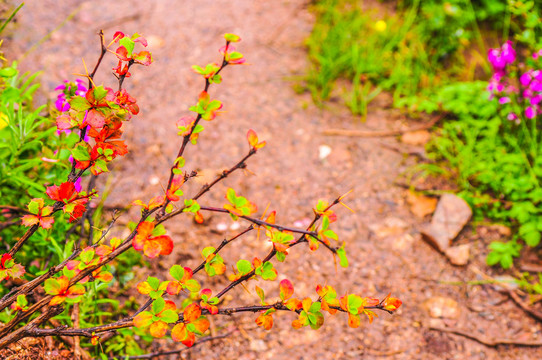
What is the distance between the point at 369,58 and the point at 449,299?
1.91m

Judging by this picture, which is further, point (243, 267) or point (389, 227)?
point (389, 227)

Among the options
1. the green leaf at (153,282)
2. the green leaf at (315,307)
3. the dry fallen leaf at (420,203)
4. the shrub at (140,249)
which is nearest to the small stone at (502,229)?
the dry fallen leaf at (420,203)

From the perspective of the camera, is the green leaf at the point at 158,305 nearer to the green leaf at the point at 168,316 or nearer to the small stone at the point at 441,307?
the green leaf at the point at 168,316

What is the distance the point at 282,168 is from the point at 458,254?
3.84 ft

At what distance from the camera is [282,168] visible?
9.02 feet

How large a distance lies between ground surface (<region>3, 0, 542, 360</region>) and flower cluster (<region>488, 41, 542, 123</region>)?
2.15 ft

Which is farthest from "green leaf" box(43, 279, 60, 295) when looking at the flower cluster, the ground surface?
the flower cluster

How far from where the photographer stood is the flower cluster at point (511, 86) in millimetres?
2492

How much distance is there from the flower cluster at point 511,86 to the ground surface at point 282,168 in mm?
655

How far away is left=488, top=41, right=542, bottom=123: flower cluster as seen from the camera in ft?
8.18

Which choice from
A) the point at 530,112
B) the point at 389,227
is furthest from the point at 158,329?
the point at 530,112

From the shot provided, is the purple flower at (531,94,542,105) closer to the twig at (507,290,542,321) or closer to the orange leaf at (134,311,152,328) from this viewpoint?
the twig at (507,290,542,321)

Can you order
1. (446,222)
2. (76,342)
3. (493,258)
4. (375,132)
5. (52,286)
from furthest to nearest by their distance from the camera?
(375,132)
(446,222)
(493,258)
(76,342)
(52,286)

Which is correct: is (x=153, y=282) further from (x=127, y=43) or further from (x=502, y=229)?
(x=502, y=229)
